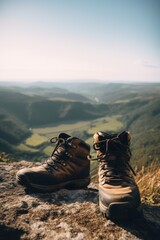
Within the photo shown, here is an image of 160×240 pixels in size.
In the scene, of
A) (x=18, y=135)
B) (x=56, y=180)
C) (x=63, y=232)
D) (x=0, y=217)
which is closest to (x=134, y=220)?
(x=63, y=232)

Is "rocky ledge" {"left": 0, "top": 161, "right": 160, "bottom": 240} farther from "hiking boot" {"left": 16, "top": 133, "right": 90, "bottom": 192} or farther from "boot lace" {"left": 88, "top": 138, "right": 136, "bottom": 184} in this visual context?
"boot lace" {"left": 88, "top": 138, "right": 136, "bottom": 184}

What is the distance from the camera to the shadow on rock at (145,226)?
2199 millimetres

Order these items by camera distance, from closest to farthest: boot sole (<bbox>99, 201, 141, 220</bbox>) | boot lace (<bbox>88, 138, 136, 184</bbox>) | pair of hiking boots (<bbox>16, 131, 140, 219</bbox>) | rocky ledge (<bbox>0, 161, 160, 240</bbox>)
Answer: rocky ledge (<bbox>0, 161, 160, 240</bbox>), boot sole (<bbox>99, 201, 141, 220</bbox>), pair of hiking boots (<bbox>16, 131, 140, 219</bbox>), boot lace (<bbox>88, 138, 136, 184</bbox>)

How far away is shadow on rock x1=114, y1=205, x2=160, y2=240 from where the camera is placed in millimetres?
2199

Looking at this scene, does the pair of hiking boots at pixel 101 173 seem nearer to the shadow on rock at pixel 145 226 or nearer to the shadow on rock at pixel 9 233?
the shadow on rock at pixel 145 226

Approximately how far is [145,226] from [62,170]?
1.35m

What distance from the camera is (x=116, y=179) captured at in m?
2.79

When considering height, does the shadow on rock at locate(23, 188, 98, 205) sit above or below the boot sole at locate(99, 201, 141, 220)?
below

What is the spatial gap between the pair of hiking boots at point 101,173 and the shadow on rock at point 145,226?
86 millimetres

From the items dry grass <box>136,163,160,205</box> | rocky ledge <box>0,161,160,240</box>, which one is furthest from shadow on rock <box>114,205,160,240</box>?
dry grass <box>136,163,160,205</box>

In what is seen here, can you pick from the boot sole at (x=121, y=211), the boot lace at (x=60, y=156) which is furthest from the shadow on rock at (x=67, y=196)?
the boot sole at (x=121, y=211)

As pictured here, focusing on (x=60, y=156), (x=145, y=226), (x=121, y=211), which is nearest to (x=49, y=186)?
(x=60, y=156)

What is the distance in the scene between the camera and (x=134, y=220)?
95.9 inches

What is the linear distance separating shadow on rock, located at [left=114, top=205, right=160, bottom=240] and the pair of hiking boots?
0.28 ft
